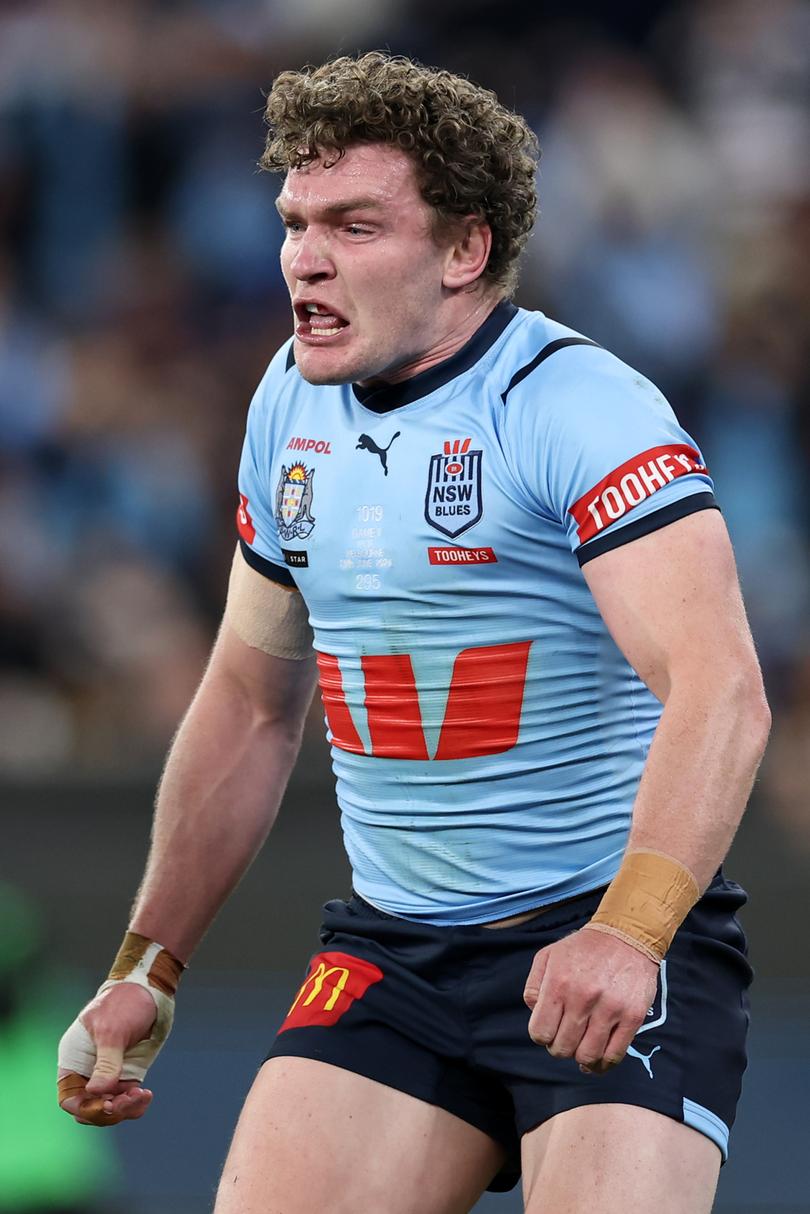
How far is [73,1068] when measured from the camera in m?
4.16

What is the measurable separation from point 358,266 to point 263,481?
1.91ft

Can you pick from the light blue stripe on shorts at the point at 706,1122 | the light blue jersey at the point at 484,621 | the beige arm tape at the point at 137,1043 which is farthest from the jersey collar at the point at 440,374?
the light blue stripe on shorts at the point at 706,1122

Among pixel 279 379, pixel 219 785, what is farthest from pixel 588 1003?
pixel 279 379

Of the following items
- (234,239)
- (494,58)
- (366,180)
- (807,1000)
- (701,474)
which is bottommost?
(807,1000)

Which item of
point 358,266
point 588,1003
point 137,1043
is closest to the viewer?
point 588,1003

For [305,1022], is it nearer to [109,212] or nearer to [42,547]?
[42,547]

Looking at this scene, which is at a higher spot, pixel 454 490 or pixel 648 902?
pixel 454 490

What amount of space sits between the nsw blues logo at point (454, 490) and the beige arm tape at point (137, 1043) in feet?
3.82

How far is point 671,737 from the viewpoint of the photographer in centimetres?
336

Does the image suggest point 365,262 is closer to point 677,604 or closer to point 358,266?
point 358,266

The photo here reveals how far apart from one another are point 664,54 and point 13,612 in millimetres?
4774

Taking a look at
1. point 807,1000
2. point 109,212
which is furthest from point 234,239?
point 807,1000

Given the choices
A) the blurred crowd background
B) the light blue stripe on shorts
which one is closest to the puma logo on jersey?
the light blue stripe on shorts

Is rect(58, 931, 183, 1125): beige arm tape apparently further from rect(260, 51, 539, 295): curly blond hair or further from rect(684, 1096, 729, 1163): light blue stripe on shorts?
rect(260, 51, 539, 295): curly blond hair
